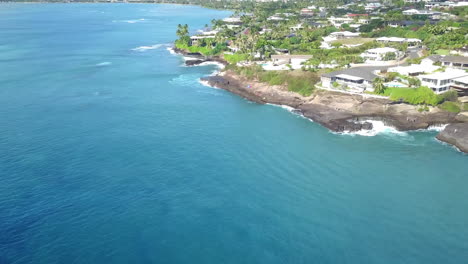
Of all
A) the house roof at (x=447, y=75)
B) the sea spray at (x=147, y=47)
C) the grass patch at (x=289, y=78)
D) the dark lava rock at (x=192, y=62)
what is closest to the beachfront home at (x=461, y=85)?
the house roof at (x=447, y=75)

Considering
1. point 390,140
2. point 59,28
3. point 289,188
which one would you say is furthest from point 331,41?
point 59,28

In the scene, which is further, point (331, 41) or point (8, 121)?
point (331, 41)

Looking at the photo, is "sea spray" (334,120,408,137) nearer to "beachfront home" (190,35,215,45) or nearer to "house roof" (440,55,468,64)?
"house roof" (440,55,468,64)

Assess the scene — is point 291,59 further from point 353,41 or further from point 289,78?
point 353,41

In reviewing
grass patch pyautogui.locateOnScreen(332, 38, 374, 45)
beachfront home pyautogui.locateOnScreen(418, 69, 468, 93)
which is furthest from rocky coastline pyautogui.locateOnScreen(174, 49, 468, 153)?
grass patch pyautogui.locateOnScreen(332, 38, 374, 45)

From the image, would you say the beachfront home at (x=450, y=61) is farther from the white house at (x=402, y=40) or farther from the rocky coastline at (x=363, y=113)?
the white house at (x=402, y=40)

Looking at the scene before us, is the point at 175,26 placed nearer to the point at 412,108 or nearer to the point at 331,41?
the point at 331,41
